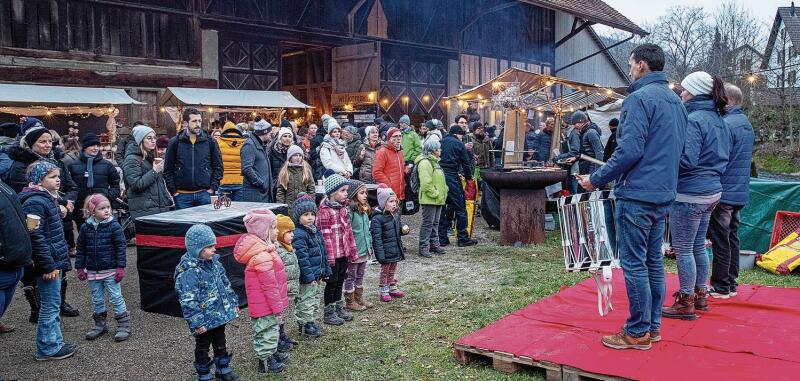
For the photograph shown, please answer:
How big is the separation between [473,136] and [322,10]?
7.68 m

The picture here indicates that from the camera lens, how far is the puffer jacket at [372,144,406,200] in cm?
883

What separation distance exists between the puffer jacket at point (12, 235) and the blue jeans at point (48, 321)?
26.4 inches

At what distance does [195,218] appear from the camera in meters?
6.00

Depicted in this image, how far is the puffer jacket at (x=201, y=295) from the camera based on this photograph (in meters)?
4.19

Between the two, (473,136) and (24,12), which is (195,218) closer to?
(473,136)

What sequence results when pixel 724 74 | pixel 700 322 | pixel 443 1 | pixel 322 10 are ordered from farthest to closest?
pixel 724 74, pixel 443 1, pixel 322 10, pixel 700 322

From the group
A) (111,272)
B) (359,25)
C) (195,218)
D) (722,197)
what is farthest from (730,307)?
(359,25)

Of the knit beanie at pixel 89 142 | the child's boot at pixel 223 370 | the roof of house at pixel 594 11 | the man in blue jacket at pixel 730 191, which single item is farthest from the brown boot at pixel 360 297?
the roof of house at pixel 594 11

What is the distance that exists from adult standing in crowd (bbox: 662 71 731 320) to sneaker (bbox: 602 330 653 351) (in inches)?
37.4

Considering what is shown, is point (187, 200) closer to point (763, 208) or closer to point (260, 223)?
point (260, 223)

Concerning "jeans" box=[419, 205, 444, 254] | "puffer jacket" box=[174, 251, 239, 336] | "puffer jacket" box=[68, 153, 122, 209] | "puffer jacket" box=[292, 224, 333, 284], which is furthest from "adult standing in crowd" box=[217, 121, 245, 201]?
"puffer jacket" box=[174, 251, 239, 336]

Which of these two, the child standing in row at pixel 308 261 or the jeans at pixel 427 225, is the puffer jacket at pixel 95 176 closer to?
the child standing in row at pixel 308 261

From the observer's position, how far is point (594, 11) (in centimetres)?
2302

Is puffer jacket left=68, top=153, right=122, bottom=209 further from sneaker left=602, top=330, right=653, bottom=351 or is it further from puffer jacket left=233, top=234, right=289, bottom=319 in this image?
sneaker left=602, top=330, right=653, bottom=351
